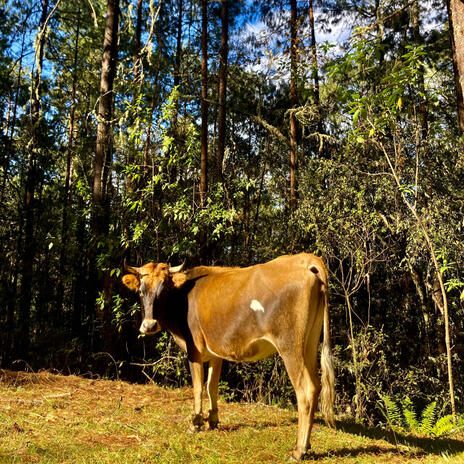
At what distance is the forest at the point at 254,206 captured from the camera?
9172 millimetres

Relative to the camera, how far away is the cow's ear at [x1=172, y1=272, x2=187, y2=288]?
5.93 metres

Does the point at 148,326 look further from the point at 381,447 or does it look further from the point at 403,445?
the point at 403,445

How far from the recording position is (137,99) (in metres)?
8.63

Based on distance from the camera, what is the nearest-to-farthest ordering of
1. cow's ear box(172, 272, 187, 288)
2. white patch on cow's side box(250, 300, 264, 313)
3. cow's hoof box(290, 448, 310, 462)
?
1. cow's hoof box(290, 448, 310, 462)
2. white patch on cow's side box(250, 300, 264, 313)
3. cow's ear box(172, 272, 187, 288)

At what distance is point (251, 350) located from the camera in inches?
198

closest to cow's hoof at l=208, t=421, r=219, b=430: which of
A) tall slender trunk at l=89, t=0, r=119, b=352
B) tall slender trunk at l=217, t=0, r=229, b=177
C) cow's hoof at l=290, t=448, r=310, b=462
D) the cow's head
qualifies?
the cow's head

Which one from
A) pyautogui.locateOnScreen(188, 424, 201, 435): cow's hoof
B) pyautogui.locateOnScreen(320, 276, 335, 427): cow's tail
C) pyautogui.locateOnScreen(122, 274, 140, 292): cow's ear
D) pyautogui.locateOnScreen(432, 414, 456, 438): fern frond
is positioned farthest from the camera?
pyautogui.locateOnScreen(432, 414, 456, 438): fern frond

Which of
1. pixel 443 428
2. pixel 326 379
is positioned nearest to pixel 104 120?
pixel 326 379

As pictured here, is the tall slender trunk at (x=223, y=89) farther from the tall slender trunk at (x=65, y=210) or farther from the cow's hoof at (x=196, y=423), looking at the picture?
the cow's hoof at (x=196, y=423)

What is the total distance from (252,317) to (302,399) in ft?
3.21

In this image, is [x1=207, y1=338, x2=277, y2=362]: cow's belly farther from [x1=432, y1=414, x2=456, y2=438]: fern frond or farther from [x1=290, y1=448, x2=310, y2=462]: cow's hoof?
[x1=432, y1=414, x2=456, y2=438]: fern frond

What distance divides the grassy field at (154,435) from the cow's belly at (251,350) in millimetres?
915

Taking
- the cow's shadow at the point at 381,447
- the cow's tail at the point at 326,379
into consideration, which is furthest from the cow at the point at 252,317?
the cow's shadow at the point at 381,447

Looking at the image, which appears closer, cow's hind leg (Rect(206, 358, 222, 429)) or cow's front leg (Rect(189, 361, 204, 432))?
cow's front leg (Rect(189, 361, 204, 432))
